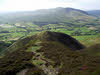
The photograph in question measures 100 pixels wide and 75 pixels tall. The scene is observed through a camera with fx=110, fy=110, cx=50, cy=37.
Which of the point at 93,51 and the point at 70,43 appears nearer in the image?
the point at 93,51

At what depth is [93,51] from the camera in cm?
4319

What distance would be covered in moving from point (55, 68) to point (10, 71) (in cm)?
1403

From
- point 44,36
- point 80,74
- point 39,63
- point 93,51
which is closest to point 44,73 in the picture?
point 39,63

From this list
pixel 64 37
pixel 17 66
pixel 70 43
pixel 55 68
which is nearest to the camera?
pixel 55 68

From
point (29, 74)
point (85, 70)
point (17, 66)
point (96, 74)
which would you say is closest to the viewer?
point (96, 74)

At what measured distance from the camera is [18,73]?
3391 centimetres

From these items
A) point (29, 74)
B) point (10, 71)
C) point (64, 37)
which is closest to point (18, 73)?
point (10, 71)

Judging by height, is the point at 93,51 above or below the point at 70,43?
above

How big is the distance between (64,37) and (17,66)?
63.3m

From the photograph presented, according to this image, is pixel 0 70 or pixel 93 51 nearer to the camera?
pixel 0 70

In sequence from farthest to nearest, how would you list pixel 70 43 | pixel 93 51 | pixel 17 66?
pixel 70 43 < pixel 93 51 < pixel 17 66

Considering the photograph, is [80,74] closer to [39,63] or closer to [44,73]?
[44,73]

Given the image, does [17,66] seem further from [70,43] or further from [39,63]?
[70,43]

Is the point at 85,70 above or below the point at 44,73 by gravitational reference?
above
